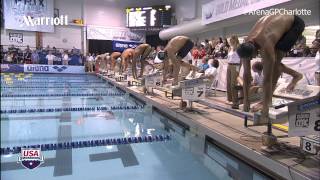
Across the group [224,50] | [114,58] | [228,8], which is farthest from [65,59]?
[224,50]

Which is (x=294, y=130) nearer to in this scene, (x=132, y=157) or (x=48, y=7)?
(x=132, y=157)

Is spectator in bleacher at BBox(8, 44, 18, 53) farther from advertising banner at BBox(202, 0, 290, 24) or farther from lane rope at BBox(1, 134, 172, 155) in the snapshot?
lane rope at BBox(1, 134, 172, 155)

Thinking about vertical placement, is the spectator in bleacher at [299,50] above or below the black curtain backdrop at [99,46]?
below

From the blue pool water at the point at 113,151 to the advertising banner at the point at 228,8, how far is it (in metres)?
4.52

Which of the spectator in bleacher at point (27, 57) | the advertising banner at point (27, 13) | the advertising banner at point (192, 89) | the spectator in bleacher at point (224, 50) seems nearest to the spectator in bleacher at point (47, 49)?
the spectator in bleacher at point (27, 57)

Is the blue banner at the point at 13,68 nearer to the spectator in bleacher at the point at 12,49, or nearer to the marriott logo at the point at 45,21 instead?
the spectator in bleacher at the point at 12,49

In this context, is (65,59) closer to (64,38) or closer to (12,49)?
(64,38)

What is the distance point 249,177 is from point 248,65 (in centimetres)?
107

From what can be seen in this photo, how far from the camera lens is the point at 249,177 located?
2879 millimetres

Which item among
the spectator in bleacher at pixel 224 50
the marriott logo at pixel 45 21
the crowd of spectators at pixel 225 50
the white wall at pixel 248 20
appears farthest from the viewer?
the marriott logo at pixel 45 21

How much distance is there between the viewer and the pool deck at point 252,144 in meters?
2.24

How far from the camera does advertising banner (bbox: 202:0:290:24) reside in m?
8.23

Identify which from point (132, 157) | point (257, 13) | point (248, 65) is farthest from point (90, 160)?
point (257, 13)

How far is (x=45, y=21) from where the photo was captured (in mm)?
19031
